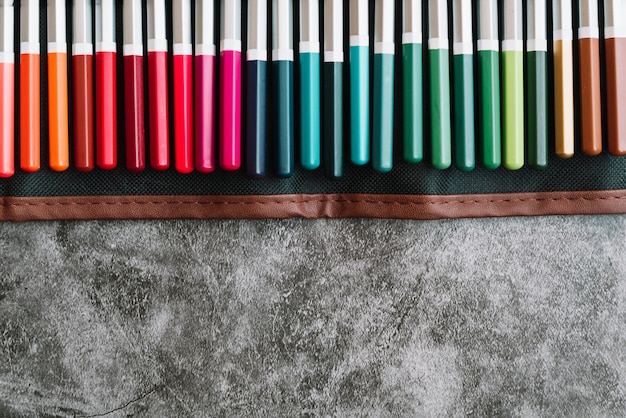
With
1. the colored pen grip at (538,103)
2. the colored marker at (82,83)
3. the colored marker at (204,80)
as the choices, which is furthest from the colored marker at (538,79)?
the colored marker at (82,83)

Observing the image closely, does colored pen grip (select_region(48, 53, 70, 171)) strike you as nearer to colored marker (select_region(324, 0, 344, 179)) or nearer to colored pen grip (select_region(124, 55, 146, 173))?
colored pen grip (select_region(124, 55, 146, 173))

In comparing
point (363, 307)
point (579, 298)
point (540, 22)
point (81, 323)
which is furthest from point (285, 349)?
point (540, 22)

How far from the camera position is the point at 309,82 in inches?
25.5

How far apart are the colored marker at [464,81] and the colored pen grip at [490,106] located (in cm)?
1

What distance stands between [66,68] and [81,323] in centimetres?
27

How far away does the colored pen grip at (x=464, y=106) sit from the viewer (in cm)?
65

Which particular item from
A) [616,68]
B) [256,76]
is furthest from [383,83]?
[616,68]

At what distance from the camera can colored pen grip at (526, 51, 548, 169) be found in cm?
65

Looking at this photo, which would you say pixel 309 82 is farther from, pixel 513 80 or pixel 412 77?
pixel 513 80

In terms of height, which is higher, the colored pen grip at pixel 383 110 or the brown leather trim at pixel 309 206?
the colored pen grip at pixel 383 110

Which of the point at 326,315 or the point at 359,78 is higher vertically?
the point at 359,78

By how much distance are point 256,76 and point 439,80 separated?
185 millimetres

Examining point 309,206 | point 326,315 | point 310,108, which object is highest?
point 310,108

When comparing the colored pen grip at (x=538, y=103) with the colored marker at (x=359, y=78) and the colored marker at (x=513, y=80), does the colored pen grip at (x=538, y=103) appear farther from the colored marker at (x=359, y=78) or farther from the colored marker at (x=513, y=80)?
the colored marker at (x=359, y=78)
